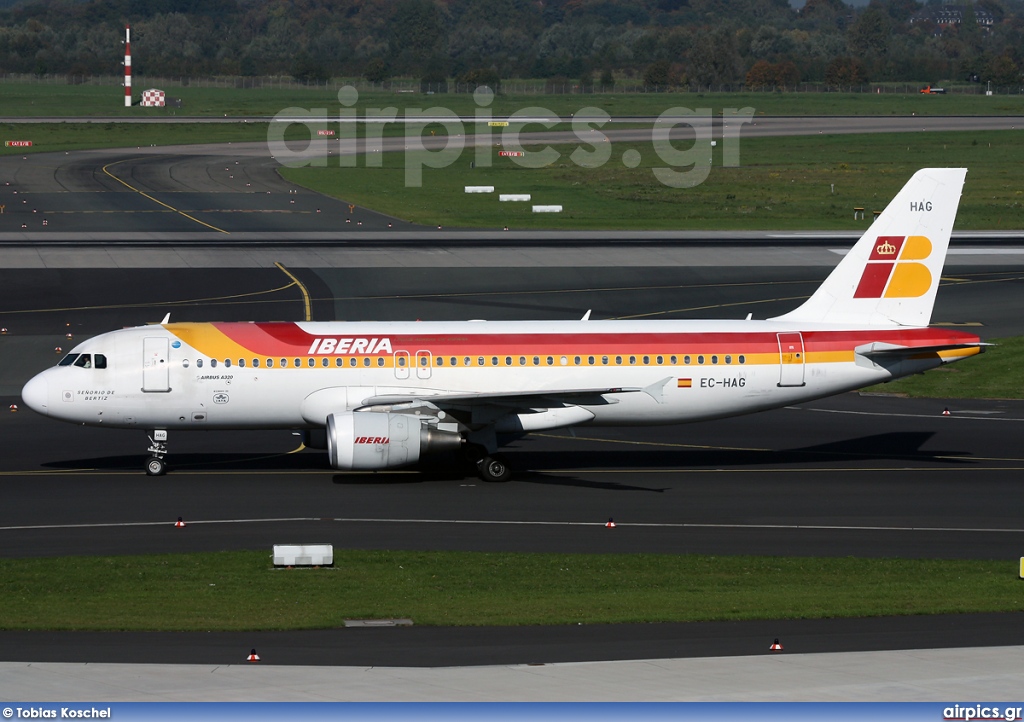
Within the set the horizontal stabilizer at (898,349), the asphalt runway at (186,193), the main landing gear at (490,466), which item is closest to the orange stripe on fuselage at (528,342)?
the horizontal stabilizer at (898,349)

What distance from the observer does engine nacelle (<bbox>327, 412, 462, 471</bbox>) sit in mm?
35719

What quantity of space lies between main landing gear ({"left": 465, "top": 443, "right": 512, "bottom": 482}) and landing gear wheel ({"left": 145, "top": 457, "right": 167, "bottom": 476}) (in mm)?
8798

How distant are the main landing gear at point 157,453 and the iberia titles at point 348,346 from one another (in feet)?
16.8

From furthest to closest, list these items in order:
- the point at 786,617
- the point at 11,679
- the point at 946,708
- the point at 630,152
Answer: the point at 630,152 < the point at 786,617 < the point at 11,679 < the point at 946,708

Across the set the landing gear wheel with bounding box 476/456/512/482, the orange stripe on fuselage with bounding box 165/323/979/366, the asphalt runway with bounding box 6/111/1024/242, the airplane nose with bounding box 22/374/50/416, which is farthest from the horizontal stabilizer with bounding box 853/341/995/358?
the asphalt runway with bounding box 6/111/1024/242

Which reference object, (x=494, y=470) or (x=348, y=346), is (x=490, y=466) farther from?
(x=348, y=346)

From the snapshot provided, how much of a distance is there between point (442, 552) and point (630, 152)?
11899cm

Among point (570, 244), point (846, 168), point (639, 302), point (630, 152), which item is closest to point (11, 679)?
point (639, 302)

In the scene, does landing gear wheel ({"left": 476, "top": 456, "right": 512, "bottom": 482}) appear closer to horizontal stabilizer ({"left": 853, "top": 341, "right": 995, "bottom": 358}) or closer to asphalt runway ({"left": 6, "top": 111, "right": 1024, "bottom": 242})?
horizontal stabilizer ({"left": 853, "top": 341, "right": 995, "bottom": 358})

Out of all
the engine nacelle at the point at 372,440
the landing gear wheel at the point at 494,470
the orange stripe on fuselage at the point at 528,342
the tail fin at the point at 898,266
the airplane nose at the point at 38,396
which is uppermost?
the tail fin at the point at 898,266

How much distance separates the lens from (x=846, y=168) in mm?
128375

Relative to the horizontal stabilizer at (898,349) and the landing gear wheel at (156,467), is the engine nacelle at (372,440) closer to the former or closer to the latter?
the landing gear wheel at (156,467)

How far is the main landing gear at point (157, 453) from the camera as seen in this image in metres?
38.8

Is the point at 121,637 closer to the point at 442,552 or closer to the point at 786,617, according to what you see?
the point at 442,552
